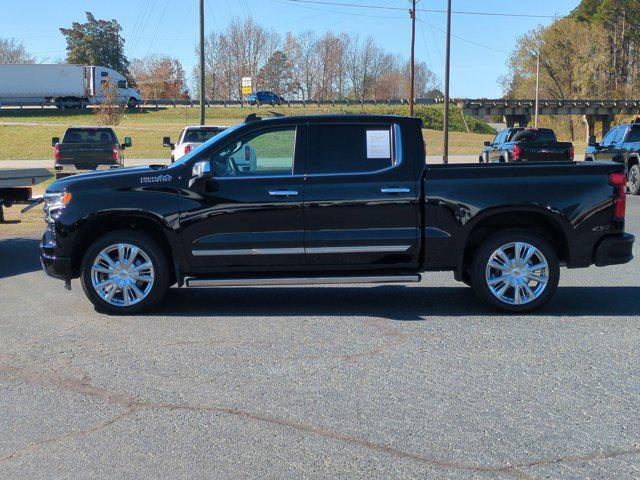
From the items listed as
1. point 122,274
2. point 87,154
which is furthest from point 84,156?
point 122,274

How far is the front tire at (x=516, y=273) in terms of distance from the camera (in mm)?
7477

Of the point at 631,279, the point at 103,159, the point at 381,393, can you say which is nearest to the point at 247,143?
the point at 381,393

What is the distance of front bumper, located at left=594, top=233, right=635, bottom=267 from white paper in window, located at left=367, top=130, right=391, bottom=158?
2.27m

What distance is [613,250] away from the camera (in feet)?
24.9

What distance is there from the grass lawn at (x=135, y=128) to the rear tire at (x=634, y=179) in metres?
20.4

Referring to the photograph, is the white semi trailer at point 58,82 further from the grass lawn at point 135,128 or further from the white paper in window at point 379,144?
the white paper in window at point 379,144

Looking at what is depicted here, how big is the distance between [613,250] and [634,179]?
14.6m

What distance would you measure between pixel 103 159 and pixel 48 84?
59.8 meters

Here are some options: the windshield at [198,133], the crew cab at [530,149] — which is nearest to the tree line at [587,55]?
the crew cab at [530,149]

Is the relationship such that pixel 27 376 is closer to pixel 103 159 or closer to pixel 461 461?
pixel 461 461

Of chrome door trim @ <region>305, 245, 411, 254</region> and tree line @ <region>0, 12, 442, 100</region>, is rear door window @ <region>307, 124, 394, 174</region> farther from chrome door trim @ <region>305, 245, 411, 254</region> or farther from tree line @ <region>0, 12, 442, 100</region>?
tree line @ <region>0, 12, 442, 100</region>

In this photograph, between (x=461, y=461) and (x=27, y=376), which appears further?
(x=27, y=376)

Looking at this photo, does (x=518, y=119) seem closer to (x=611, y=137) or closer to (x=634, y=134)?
(x=611, y=137)

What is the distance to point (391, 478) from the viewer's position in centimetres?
390
